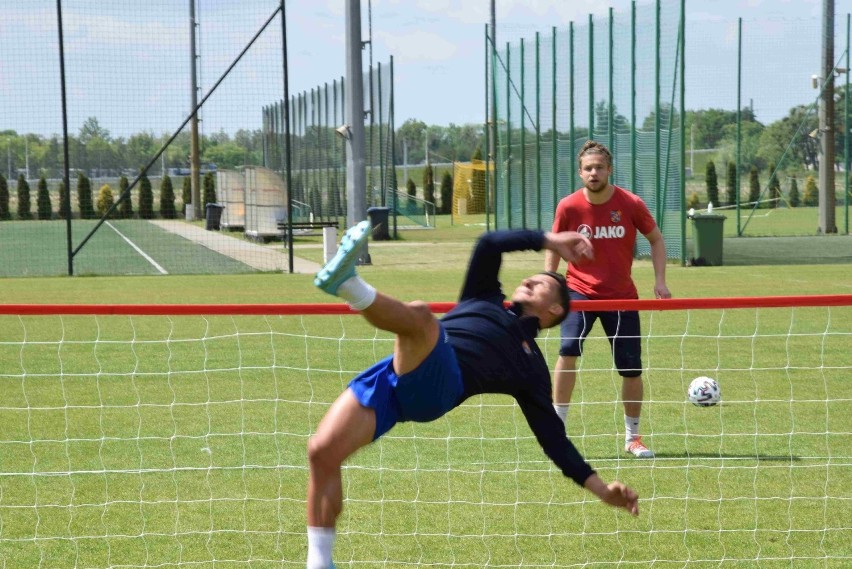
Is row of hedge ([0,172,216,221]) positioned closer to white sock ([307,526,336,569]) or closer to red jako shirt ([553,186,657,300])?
red jako shirt ([553,186,657,300])

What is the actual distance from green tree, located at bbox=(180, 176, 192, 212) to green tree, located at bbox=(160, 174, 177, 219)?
1428mm

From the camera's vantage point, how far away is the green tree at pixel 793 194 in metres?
54.8

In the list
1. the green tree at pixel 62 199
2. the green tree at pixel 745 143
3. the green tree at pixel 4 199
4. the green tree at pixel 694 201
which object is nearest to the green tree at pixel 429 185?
the green tree at pixel 694 201

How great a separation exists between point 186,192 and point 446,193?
84.0 feet

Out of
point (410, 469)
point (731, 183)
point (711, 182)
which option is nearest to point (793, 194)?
point (731, 183)

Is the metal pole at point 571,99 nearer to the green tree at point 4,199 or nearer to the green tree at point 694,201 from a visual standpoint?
the green tree at point 4,199

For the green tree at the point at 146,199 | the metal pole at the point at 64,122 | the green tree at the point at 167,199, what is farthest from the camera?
the green tree at the point at 167,199

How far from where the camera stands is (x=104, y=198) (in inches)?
1433

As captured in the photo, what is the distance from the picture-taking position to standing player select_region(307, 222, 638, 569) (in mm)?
5133

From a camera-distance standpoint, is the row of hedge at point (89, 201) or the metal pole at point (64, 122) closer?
the metal pole at point (64, 122)

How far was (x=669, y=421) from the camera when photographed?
33.2 feet

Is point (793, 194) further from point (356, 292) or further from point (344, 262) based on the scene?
point (344, 262)

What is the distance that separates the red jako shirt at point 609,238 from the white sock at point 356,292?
4.26 meters

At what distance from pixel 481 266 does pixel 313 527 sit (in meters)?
1.45
